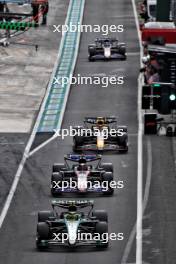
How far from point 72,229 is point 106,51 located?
41084 millimetres

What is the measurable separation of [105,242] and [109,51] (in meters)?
41.4

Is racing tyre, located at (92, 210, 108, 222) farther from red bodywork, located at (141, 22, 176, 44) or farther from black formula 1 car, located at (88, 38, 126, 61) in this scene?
black formula 1 car, located at (88, 38, 126, 61)

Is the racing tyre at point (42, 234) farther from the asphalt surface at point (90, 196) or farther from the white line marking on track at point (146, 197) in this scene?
the white line marking on track at point (146, 197)

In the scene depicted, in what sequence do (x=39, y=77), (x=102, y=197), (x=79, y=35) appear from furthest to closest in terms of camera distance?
(x=79, y=35), (x=39, y=77), (x=102, y=197)

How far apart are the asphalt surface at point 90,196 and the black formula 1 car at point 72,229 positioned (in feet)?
1.19

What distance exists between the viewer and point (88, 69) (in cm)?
8181

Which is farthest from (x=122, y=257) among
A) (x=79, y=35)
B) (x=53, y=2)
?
(x=53, y=2)

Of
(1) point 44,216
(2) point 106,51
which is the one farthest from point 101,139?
(2) point 106,51

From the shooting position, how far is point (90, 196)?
50812 millimetres

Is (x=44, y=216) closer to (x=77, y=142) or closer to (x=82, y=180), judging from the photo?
(x=82, y=180)

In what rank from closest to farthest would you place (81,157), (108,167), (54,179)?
(54,179), (108,167), (81,157)

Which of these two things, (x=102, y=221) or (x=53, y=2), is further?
(x=53, y=2)

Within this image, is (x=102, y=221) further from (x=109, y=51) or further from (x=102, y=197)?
(x=109, y=51)

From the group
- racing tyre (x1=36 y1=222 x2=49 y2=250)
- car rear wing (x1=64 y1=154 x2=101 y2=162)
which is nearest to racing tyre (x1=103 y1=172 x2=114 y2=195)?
→ car rear wing (x1=64 y1=154 x2=101 y2=162)
